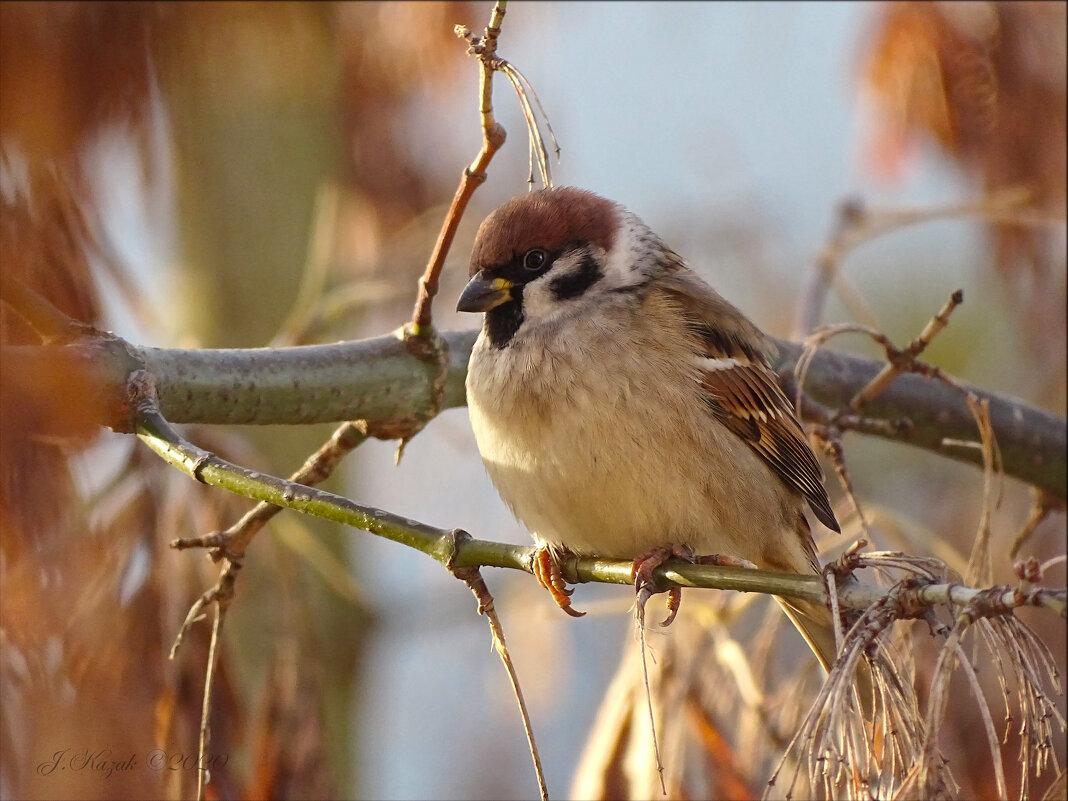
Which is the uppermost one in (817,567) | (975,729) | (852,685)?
(817,567)

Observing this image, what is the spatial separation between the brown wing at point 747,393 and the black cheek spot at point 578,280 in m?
0.18

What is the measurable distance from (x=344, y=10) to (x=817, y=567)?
2.65 metres

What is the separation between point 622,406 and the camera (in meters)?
2.47

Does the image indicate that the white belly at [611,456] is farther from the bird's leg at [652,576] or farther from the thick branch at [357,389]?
the thick branch at [357,389]

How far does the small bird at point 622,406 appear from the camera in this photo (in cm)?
245

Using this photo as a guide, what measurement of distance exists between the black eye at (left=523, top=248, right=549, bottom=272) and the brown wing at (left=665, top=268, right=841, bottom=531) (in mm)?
306

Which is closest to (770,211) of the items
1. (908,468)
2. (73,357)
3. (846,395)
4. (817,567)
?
(908,468)

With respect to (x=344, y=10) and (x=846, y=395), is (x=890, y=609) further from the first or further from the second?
(x=344, y=10)

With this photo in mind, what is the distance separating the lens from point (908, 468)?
6.87m

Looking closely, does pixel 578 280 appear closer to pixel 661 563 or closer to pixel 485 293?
pixel 485 293

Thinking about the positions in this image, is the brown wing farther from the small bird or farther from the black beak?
the black beak

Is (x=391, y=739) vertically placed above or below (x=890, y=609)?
above

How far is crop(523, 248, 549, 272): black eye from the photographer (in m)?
2.79

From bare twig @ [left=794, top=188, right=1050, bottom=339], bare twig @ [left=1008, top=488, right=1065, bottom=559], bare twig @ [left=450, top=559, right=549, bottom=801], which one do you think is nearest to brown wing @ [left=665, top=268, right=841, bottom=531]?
bare twig @ [left=794, top=188, right=1050, bottom=339]
